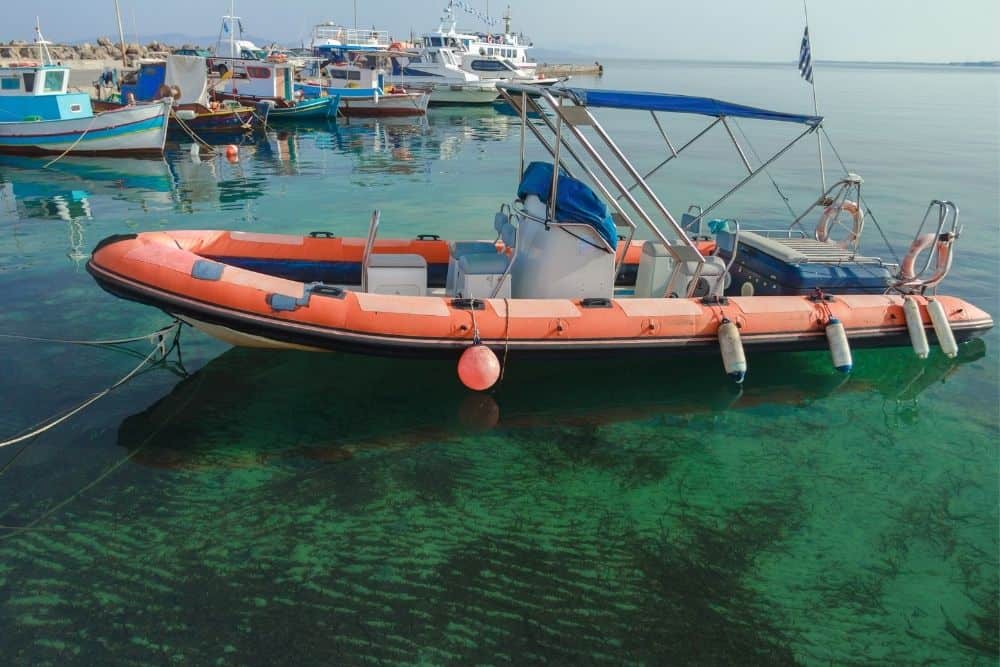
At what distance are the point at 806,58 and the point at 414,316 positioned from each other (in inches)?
233

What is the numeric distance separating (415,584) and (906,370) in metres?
6.11

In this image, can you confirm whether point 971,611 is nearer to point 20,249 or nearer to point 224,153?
point 20,249

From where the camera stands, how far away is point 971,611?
4.20 meters

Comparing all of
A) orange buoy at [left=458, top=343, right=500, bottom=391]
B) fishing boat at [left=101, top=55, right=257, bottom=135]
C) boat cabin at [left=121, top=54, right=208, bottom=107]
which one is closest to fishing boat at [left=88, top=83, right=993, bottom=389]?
orange buoy at [left=458, top=343, right=500, bottom=391]

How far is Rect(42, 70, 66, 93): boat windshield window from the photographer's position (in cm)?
1836

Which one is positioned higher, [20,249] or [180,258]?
[180,258]

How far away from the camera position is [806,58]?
845 centimetres

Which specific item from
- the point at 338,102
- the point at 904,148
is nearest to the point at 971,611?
the point at 904,148

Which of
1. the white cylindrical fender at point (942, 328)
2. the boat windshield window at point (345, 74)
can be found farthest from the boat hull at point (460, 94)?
the white cylindrical fender at point (942, 328)

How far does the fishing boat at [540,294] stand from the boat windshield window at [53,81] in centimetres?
1496

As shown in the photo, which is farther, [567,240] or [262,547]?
[567,240]

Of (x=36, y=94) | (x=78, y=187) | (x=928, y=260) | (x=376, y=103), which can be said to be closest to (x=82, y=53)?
(x=376, y=103)

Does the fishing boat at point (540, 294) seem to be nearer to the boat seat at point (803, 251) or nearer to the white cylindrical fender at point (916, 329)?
the white cylindrical fender at point (916, 329)

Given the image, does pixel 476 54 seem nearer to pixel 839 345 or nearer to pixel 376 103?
pixel 376 103
